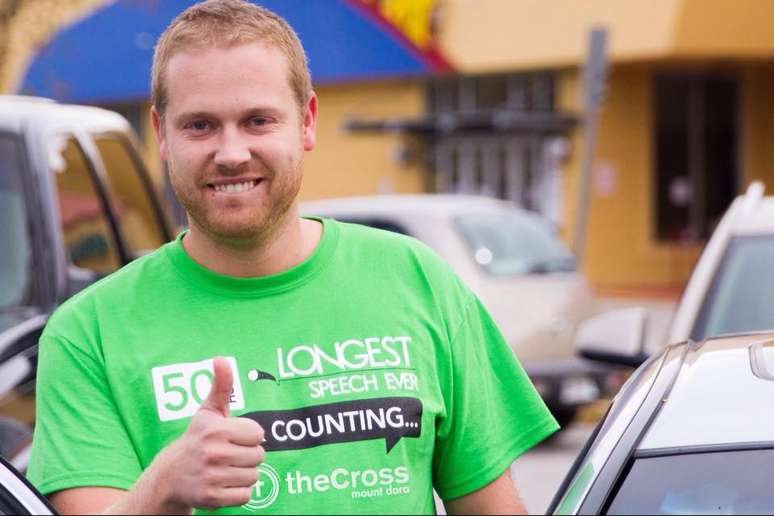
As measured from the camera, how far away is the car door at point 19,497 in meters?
2.46

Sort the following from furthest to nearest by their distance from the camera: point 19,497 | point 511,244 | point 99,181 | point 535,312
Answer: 1. point 511,244
2. point 535,312
3. point 99,181
4. point 19,497

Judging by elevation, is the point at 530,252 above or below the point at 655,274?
above

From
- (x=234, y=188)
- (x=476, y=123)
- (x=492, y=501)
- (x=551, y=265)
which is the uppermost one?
(x=234, y=188)

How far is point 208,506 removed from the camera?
7.06 ft

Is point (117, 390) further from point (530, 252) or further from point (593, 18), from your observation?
point (593, 18)

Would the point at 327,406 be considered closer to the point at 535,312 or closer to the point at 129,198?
the point at 129,198

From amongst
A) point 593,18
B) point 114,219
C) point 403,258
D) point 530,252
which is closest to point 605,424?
point 403,258

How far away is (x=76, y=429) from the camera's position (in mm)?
2494

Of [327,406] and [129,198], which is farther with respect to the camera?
[129,198]

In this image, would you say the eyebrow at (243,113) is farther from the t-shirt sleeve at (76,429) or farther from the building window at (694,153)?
the building window at (694,153)

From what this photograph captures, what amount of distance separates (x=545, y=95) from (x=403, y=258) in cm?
2394

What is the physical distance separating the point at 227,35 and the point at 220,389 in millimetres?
663

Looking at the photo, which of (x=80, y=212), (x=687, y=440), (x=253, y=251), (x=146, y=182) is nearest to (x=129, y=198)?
(x=146, y=182)

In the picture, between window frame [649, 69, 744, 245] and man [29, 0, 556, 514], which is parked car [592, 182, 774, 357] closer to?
man [29, 0, 556, 514]
